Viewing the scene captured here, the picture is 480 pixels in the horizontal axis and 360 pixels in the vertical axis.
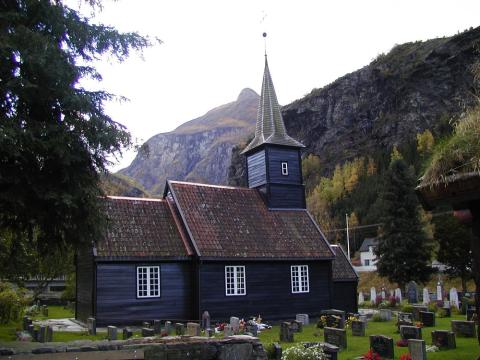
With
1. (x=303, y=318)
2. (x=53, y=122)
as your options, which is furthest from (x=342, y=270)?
(x=53, y=122)

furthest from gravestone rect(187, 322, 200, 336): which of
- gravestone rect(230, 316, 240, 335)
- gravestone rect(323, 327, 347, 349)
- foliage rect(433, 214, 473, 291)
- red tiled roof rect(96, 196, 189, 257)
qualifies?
foliage rect(433, 214, 473, 291)

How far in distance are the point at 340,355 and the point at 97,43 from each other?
1160 centimetres

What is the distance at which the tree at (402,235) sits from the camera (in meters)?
38.6

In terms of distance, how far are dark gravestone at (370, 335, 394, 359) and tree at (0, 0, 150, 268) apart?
28.7ft

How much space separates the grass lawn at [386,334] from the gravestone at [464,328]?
0.28 m

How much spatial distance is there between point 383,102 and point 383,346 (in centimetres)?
9378

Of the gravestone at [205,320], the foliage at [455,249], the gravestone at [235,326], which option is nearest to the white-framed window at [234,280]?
the gravestone at [205,320]

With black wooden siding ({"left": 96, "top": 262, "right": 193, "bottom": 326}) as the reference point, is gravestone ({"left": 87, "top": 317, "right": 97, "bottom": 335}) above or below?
below

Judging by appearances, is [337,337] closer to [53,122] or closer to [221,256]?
[221,256]

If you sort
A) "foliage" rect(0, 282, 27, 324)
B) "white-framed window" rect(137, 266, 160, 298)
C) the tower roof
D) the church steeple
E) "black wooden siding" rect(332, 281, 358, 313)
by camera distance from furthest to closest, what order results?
the tower roof
the church steeple
"black wooden siding" rect(332, 281, 358, 313)
"foliage" rect(0, 282, 27, 324)
"white-framed window" rect(137, 266, 160, 298)

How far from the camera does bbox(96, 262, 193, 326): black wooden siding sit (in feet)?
74.2

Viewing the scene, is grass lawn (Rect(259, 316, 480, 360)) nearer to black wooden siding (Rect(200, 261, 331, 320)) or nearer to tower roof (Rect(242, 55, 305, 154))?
black wooden siding (Rect(200, 261, 331, 320))

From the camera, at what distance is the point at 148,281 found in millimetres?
23750

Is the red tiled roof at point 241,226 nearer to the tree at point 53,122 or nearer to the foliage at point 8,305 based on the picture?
the foliage at point 8,305
